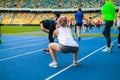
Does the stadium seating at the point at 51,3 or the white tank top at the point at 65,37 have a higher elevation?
the white tank top at the point at 65,37

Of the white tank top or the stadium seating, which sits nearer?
the white tank top

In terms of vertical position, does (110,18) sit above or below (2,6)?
above

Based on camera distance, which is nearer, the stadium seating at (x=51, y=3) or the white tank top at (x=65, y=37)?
the white tank top at (x=65, y=37)

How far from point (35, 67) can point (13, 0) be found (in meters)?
75.4

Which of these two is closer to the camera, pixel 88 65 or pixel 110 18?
pixel 88 65

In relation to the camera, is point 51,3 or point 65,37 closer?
point 65,37

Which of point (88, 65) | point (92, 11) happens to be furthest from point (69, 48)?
point (92, 11)

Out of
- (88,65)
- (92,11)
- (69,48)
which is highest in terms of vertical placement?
(69,48)

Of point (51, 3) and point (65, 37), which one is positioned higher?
point (65, 37)

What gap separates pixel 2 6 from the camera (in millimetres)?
81438

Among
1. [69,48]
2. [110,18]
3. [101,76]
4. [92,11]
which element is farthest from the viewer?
[92,11]

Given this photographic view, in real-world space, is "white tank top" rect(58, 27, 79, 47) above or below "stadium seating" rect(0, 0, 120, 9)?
above

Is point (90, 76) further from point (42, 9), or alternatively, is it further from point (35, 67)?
point (42, 9)

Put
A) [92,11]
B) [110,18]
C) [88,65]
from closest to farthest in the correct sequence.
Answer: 1. [88,65]
2. [110,18]
3. [92,11]
